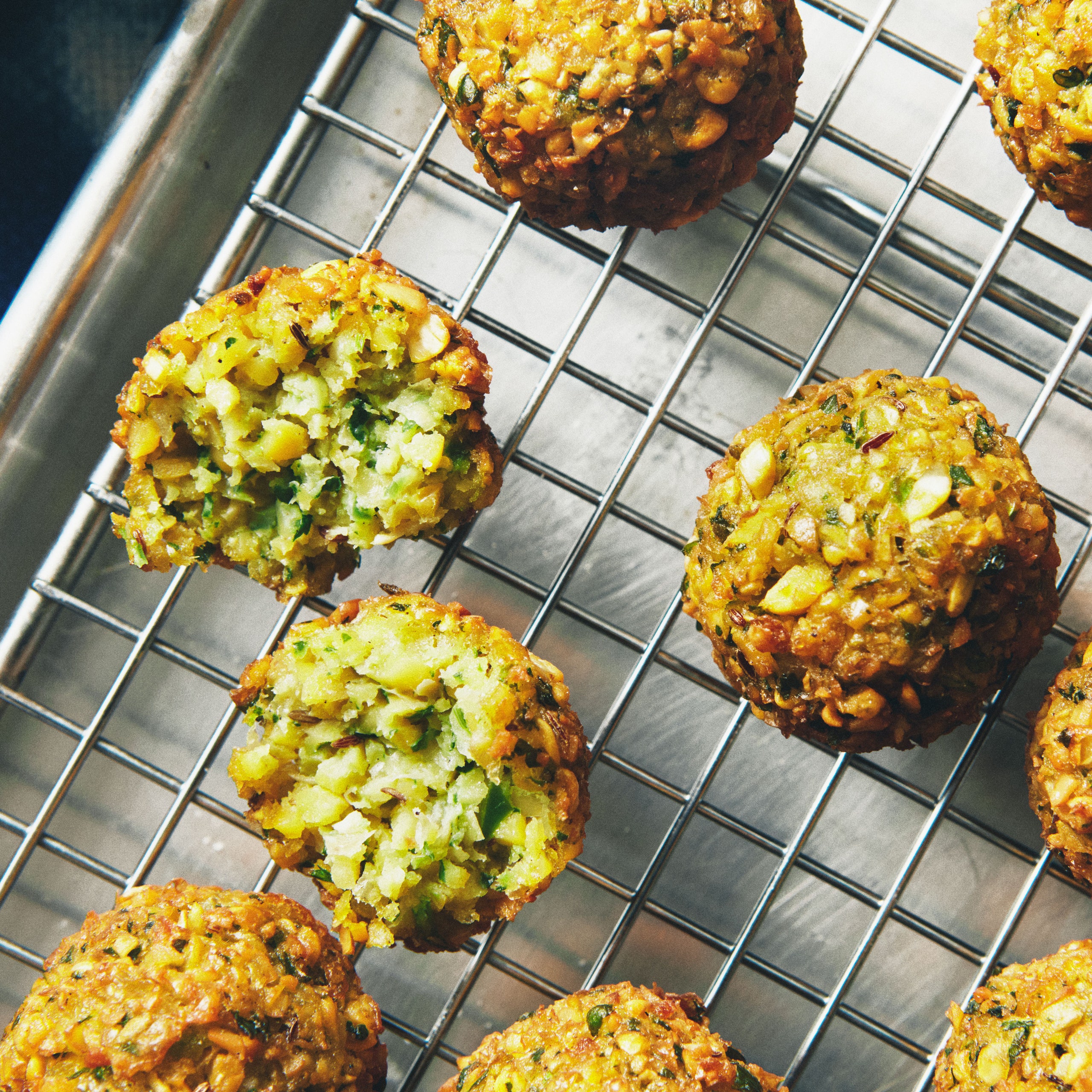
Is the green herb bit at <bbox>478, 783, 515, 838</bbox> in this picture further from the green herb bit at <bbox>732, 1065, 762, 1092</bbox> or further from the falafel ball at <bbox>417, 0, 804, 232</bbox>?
the falafel ball at <bbox>417, 0, 804, 232</bbox>

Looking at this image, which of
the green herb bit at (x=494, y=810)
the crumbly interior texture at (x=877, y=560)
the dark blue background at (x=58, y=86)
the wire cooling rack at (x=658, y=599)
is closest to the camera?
the crumbly interior texture at (x=877, y=560)

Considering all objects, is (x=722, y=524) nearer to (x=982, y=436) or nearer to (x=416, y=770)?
(x=982, y=436)

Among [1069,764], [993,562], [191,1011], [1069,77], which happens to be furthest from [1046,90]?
[191,1011]

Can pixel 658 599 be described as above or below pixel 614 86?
below

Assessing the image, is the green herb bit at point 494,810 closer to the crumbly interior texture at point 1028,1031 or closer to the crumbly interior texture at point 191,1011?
the crumbly interior texture at point 191,1011

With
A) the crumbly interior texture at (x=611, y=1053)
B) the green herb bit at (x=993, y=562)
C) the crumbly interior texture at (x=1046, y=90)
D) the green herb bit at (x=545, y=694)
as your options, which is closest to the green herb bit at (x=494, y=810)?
the green herb bit at (x=545, y=694)

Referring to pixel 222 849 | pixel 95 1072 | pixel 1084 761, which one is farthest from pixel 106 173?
pixel 1084 761

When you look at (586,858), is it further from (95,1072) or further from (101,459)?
(101,459)
